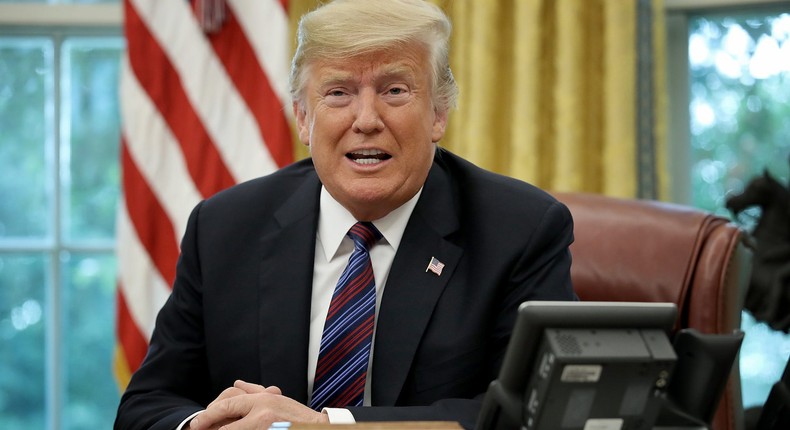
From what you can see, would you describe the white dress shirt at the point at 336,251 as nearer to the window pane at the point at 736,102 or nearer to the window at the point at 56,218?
the window pane at the point at 736,102

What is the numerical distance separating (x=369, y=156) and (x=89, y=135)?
2.33 meters

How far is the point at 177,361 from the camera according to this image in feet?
6.57

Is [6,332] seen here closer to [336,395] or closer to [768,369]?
[336,395]

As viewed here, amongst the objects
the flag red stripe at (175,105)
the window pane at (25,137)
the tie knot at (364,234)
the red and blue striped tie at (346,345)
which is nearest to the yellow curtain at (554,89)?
the flag red stripe at (175,105)

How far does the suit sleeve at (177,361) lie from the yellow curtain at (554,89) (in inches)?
58.2

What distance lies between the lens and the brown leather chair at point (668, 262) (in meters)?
2.06

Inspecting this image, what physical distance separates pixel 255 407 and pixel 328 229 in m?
0.51

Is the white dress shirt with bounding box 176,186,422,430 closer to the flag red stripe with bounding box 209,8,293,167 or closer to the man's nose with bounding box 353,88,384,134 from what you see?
the man's nose with bounding box 353,88,384,134

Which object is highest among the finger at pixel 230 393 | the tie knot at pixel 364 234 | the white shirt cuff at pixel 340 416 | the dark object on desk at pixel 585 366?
the tie knot at pixel 364 234

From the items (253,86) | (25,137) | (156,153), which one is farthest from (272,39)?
(25,137)

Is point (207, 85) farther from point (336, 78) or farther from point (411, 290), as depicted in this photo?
point (411, 290)

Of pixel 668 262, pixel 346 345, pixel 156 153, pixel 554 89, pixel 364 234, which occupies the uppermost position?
pixel 554 89

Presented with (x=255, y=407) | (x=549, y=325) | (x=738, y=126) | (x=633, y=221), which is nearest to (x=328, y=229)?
(x=255, y=407)

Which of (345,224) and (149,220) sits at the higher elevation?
(345,224)
